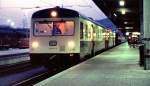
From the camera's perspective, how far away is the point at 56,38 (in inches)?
898

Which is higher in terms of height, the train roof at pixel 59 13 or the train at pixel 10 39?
the train roof at pixel 59 13

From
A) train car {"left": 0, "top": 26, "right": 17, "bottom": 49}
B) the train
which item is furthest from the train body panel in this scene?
train car {"left": 0, "top": 26, "right": 17, "bottom": 49}

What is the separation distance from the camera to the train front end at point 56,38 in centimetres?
2266

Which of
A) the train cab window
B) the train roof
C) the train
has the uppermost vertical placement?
the train roof

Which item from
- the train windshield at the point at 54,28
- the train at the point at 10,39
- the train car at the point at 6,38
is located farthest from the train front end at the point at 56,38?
the train car at the point at 6,38

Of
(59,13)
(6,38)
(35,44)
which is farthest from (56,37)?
(6,38)

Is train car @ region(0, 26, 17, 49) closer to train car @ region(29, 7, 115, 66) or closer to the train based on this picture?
the train

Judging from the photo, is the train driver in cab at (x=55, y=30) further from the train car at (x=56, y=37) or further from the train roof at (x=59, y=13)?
the train roof at (x=59, y=13)

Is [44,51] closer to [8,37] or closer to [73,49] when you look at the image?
[73,49]

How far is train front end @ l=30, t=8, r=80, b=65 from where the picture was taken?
22.7 m

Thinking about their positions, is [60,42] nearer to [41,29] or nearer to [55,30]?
[55,30]

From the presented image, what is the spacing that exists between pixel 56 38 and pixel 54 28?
548 mm

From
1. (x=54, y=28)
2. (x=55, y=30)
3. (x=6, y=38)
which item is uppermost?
(x=54, y=28)

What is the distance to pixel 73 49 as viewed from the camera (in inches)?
893
